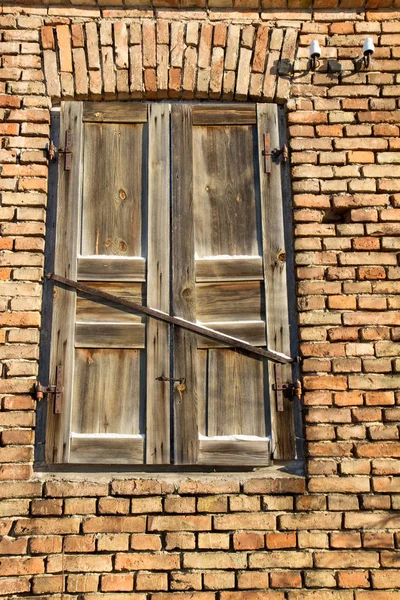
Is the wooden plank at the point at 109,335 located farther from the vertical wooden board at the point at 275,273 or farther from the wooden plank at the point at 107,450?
the vertical wooden board at the point at 275,273

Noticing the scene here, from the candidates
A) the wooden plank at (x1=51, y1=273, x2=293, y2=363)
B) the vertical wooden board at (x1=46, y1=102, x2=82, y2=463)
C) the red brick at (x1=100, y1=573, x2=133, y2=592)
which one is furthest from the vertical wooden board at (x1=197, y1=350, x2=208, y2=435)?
the red brick at (x1=100, y1=573, x2=133, y2=592)

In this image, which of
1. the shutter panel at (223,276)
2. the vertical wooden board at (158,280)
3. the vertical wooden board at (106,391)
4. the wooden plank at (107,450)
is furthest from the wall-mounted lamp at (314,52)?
the wooden plank at (107,450)

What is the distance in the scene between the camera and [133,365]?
3160mm

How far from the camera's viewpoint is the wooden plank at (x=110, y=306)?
322 centimetres

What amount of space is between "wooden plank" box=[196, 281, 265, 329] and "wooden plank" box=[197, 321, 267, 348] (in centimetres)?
3

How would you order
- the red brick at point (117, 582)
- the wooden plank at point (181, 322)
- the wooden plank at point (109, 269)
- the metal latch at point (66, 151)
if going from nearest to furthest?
the red brick at point (117, 582) → the wooden plank at point (181, 322) → the wooden plank at point (109, 269) → the metal latch at point (66, 151)

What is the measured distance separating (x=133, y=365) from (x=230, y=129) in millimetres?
1479

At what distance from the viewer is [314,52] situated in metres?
3.47

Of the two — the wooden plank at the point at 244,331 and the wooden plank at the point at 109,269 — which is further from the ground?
the wooden plank at the point at 109,269

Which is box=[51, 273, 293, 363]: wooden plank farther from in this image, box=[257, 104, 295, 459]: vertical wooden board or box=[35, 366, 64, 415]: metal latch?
box=[35, 366, 64, 415]: metal latch

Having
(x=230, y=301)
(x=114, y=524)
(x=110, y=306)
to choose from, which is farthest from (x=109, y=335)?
(x=114, y=524)

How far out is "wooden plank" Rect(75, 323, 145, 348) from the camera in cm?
317

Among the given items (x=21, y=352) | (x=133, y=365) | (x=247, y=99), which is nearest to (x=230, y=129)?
(x=247, y=99)

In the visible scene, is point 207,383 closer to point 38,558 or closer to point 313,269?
point 313,269
